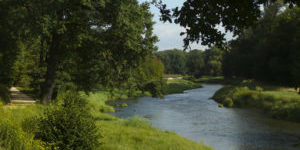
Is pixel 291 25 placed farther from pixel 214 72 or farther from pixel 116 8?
pixel 214 72

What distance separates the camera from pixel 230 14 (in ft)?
23.1

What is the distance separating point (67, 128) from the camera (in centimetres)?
885

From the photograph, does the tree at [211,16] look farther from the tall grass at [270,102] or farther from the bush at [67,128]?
the tall grass at [270,102]

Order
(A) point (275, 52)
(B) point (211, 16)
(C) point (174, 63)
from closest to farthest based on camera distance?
(B) point (211, 16), (A) point (275, 52), (C) point (174, 63)

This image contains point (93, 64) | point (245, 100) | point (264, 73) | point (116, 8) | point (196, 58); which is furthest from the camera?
point (196, 58)

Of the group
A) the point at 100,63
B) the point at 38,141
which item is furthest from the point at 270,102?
the point at 38,141

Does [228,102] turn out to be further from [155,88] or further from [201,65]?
[201,65]

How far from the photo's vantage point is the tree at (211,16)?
22.7 feet

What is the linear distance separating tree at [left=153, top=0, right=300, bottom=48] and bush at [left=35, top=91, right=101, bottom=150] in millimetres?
4139

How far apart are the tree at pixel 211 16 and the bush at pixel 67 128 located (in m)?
4.14

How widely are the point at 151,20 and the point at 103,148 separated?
1149cm

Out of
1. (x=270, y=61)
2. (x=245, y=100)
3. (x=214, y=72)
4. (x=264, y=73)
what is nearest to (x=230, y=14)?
(x=245, y=100)

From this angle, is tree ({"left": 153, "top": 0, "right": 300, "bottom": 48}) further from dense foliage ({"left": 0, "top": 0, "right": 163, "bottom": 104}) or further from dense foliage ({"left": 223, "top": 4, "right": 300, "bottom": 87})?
dense foliage ({"left": 223, "top": 4, "right": 300, "bottom": 87})

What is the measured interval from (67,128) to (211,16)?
5.38m
